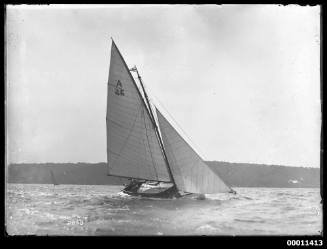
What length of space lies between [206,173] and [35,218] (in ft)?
30.9

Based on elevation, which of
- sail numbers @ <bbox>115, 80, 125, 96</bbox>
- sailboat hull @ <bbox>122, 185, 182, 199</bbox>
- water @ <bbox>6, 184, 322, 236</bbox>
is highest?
sail numbers @ <bbox>115, 80, 125, 96</bbox>

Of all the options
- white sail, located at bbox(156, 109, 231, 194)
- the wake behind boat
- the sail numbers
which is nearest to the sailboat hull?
the wake behind boat

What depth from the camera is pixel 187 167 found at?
21.4 meters

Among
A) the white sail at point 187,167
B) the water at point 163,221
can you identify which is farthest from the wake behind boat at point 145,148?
the water at point 163,221

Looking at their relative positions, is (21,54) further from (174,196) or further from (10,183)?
(174,196)

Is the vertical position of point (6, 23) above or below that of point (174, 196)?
above

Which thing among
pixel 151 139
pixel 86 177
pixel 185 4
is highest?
pixel 185 4

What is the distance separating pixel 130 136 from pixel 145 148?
105cm

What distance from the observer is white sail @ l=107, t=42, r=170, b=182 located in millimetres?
21172

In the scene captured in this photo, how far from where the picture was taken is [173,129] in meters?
21.4

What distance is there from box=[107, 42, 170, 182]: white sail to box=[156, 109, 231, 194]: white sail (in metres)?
0.96

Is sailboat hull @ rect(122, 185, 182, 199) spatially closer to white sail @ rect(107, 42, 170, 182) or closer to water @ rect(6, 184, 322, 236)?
white sail @ rect(107, 42, 170, 182)

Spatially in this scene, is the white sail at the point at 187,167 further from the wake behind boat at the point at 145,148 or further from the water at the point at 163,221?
the water at the point at 163,221

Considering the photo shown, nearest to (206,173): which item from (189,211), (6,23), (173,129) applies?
(173,129)
